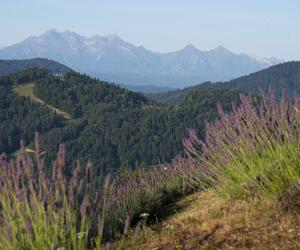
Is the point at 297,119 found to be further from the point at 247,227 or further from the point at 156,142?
the point at 156,142

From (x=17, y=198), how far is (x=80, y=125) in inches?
6798

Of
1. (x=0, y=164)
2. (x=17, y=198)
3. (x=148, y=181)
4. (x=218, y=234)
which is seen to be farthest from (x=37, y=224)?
(x=148, y=181)

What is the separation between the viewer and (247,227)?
4.98 meters

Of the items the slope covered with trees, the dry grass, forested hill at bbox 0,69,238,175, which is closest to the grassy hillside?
the dry grass

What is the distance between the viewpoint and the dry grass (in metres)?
4.53

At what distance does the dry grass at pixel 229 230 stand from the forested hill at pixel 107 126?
135982 millimetres

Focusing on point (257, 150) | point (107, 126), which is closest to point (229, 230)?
point (257, 150)

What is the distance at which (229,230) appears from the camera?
4996 millimetres

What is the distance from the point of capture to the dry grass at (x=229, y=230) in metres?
4.53

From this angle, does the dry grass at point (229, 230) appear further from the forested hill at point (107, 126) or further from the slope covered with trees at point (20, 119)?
the slope covered with trees at point (20, 119)

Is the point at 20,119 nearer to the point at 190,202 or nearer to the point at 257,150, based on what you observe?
the point at 190,202

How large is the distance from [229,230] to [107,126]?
174 meters

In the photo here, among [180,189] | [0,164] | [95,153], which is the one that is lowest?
[95,153]

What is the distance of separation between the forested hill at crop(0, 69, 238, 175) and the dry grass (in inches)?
5354
